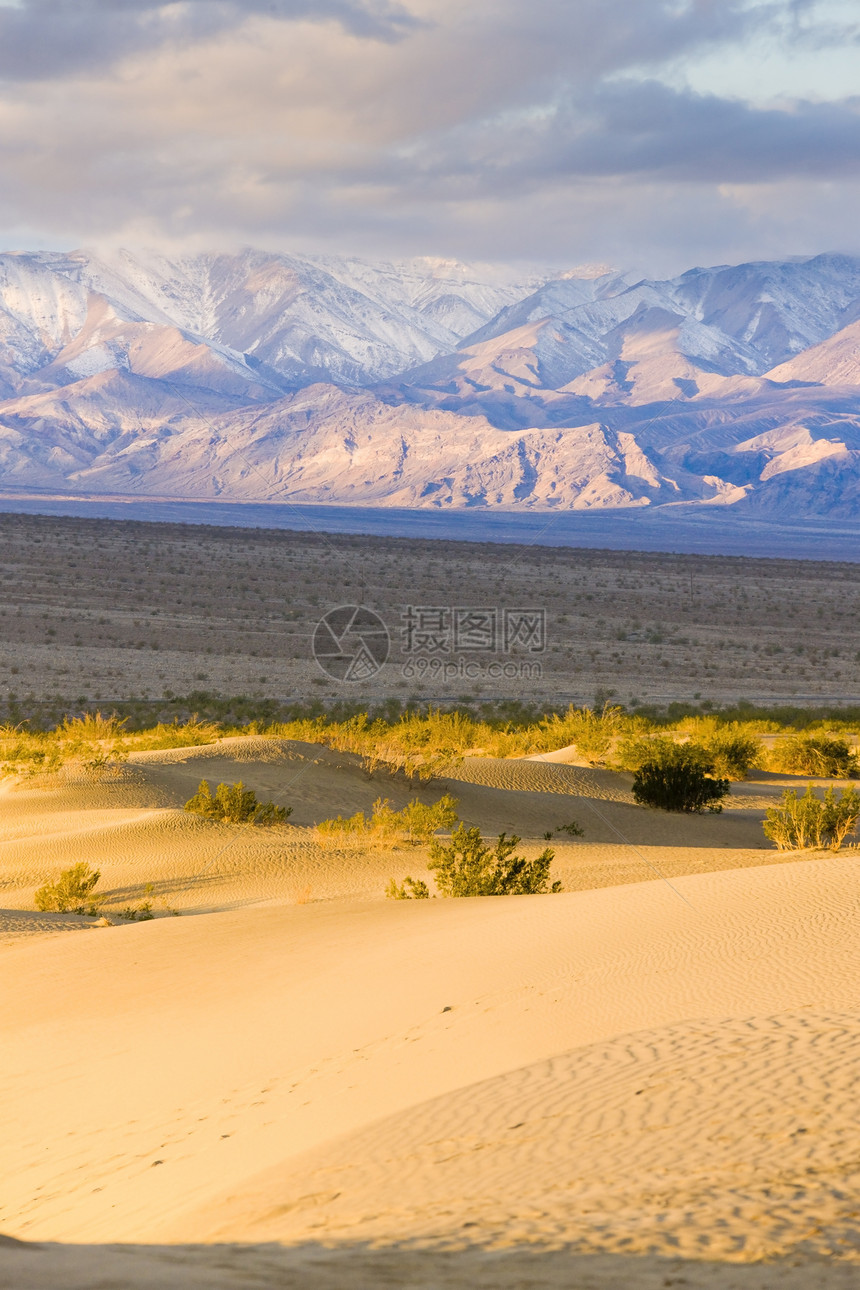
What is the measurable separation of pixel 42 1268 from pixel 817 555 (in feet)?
420

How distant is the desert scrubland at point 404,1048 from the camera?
3.40 meters

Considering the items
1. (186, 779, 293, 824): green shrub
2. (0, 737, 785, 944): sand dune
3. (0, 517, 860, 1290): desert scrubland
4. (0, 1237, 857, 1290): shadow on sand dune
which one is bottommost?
(0, 737, 785, 944): sand dune

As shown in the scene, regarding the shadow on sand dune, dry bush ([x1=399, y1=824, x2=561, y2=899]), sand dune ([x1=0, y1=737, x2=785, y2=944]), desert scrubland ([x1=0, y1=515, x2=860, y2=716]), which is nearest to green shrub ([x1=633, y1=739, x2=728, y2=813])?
sand dune ([x1=0, y1=737, x2=785, y2=944])

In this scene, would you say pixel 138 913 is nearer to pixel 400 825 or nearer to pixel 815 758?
pixel 400 825

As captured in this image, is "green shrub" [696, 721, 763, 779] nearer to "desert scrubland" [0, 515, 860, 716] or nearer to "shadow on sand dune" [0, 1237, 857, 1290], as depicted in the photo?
"desert scrubland" [0, 515, 860, 716]

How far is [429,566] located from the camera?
64.1 m

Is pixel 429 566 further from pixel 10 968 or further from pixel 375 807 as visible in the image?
pixel 10 968

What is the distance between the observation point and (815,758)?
2053cm

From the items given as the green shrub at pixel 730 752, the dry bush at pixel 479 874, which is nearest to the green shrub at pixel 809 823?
the dry bush at pixel 479 874

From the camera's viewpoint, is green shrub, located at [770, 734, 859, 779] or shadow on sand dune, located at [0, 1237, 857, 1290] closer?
shadow on sand dune, located at [0, 1237, 857, 1290]

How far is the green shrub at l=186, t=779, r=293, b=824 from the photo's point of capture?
13.9m

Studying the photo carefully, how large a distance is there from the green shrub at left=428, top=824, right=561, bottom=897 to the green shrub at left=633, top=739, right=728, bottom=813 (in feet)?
19.7

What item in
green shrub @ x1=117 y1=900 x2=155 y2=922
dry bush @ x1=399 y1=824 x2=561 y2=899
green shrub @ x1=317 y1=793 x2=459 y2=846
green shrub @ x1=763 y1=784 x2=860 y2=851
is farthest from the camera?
green shrub @ x1=317 y1=793 x2=459 y2=846

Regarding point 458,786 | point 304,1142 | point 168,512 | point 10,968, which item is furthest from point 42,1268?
point 168,512
